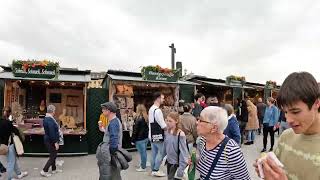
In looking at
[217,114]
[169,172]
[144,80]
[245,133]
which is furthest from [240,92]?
[217,114]

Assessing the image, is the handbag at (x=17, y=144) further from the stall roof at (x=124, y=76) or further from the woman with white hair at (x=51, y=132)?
the stall roof at (x=124, y=76)

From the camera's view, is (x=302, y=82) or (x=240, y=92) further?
(x=240, y=92)

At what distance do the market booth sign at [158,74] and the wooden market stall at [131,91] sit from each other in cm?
7

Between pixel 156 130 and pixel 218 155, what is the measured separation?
5334mm

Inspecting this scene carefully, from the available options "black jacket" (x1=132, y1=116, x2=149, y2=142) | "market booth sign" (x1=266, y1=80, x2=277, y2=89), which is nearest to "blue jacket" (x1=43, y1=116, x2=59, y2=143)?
"black jacket" (x1=132, y1=116, x2=149, y2=142)

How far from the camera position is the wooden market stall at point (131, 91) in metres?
12.3

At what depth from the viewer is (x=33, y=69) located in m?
11.2

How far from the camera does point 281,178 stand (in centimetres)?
160

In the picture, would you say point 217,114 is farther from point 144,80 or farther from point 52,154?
point 144,80

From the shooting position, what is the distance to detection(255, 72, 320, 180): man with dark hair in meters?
1.77

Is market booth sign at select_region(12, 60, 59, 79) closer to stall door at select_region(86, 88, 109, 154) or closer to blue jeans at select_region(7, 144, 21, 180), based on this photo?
stall door at select_region(86, 88, 109, 154)

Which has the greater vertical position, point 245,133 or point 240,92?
point 240,92

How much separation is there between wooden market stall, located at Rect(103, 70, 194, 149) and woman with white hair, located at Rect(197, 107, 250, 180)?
8625 millimetres

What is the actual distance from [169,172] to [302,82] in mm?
4170
